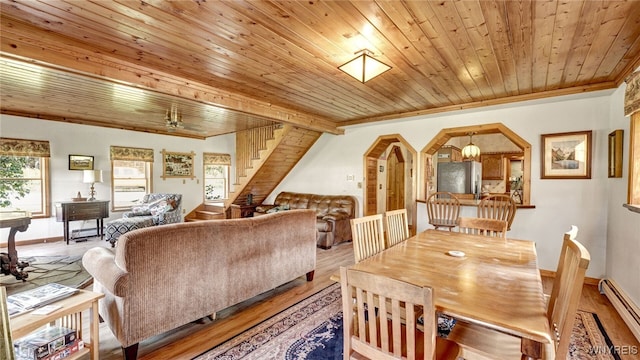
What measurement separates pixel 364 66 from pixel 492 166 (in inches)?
303

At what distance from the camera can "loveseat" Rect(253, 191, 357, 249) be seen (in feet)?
17.0

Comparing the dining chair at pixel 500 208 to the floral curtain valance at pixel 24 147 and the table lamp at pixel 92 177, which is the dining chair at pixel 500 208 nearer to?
the table lamp at pixel 92 177

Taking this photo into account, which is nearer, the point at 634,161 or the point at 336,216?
the point at 634,161

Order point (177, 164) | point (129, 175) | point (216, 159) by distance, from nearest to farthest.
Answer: point (129, 175) → point (177, 164) → point (216, 159)

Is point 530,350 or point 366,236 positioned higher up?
point 366,236

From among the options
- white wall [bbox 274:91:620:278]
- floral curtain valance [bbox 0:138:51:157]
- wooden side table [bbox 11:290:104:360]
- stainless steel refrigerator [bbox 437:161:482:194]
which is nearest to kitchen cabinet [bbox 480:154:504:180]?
stainless steel refrigerator [bbox 437:161:482:194]

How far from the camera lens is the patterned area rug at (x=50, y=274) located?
3305mm

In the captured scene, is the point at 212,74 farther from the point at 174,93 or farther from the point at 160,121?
the point at 160,121

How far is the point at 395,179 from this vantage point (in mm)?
7836

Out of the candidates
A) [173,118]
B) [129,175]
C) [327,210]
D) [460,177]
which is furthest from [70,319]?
[460,177]

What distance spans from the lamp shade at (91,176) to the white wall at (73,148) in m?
0.39

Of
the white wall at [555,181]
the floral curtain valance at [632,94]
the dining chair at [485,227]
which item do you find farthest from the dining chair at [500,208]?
the floral curtain valance at [632,94]

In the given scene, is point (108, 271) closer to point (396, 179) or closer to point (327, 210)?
point (327, 210)

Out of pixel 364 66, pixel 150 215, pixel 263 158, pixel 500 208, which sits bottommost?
pixel 150 215
